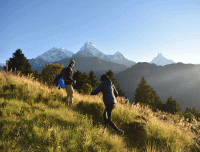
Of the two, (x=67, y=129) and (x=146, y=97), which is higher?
(x=67, y=129)

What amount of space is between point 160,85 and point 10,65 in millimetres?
141567

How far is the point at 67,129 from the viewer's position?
9.48ft

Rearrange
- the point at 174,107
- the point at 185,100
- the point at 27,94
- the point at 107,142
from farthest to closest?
the point at 185,100, the point at 174,107, the point at 27,94, the point at 107,142

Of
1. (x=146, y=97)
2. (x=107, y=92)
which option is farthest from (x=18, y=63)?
(x=146, y=97)

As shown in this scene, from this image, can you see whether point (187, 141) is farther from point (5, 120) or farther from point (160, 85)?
point (160, 85)

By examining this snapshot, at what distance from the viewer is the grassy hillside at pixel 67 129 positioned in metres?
2.36

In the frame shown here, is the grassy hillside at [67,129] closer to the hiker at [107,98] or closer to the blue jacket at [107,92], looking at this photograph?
the hiker at [107,98]

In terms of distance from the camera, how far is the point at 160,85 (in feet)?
412

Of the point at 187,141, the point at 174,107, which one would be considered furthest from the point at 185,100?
the point at 187,141

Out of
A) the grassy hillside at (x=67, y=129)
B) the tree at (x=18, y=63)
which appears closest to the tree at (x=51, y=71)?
the grassy hillside at (x=67, y=129)

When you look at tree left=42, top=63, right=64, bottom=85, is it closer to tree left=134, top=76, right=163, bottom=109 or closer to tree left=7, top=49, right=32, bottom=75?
tree left=7, top=49, right=32, bottom=75

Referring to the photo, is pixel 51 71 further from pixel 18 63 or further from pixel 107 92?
pixel 18 63

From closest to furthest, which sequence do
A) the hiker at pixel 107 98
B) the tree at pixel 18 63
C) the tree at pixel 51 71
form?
the hiker at pixel 107 98 < the tree at pixel 51 71 < the tree at pixel 18 63

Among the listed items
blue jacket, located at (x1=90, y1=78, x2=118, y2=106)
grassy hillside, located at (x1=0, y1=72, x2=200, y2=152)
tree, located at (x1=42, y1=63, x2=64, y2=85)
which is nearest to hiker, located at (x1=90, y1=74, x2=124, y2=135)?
blue jacket, located at (x1=90, y1=78, x2=118, y2=106)
